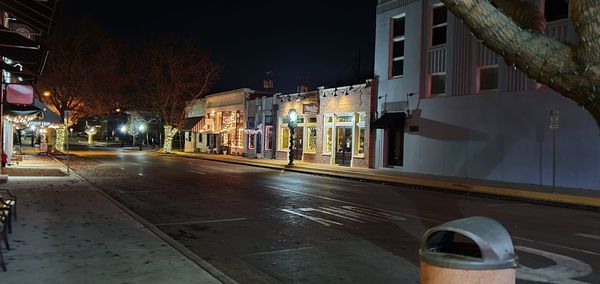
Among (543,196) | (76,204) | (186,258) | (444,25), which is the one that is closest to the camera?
(186,258)

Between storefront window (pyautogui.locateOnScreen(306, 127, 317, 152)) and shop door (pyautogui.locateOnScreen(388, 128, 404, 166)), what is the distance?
7984mm

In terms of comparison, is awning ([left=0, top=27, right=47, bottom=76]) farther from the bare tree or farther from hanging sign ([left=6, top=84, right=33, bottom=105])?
the bare tree

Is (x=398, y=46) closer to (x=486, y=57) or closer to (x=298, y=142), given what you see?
(x=486, y=57)

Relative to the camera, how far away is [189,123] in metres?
57.2

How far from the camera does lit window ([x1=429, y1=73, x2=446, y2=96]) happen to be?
26.2 meters

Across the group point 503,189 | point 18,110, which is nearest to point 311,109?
point 503,189

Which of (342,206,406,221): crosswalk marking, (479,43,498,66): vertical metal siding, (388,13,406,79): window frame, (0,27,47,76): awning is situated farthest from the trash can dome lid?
(388,13,406,79): window frame

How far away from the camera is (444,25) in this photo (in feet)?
86.0

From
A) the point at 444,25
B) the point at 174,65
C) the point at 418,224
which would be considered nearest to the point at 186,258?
the point at 418,224

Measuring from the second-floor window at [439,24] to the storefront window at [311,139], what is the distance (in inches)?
477

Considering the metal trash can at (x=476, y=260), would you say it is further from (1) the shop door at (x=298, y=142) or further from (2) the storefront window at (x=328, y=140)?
(1) the shop door at (x=298, y=142)

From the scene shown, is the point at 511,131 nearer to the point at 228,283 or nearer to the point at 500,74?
the point at 500,74

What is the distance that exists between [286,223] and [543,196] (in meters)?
9.97

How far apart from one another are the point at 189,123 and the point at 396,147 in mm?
33169
